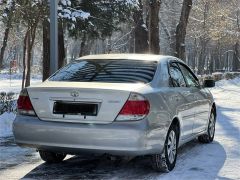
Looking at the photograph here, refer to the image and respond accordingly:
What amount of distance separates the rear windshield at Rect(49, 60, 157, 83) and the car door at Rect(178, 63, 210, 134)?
1266 millimetres

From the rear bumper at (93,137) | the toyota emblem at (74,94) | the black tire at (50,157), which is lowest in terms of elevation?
the black tire at (50,157)

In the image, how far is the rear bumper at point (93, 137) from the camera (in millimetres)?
6121

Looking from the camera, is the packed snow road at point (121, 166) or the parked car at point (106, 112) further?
the packed snow road at point (121, 166)

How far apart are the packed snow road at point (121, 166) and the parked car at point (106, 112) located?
290mm

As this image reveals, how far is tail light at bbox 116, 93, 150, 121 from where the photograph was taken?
6.20 metres

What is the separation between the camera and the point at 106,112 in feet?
20.4

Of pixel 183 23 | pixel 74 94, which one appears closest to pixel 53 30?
pixel 74 94

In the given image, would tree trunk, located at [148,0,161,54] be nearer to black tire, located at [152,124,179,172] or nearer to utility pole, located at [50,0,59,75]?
utility pole, located at [50,0,59,75]

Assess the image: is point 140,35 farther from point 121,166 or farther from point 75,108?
point 75,108

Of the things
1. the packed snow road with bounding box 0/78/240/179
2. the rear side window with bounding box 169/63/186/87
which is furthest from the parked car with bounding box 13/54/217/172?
the packed snow road with bounding box 0/78/240/179

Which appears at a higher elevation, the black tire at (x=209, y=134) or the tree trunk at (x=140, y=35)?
the tree trunk at (x=140, y=35)

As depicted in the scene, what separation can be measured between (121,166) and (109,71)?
4.50ft

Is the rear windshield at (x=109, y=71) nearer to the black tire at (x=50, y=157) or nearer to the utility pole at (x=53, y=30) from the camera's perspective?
the black tire at (x=50, y=157)

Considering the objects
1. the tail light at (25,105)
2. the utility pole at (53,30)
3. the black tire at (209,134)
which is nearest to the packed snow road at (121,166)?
the black tire at (209,134)
